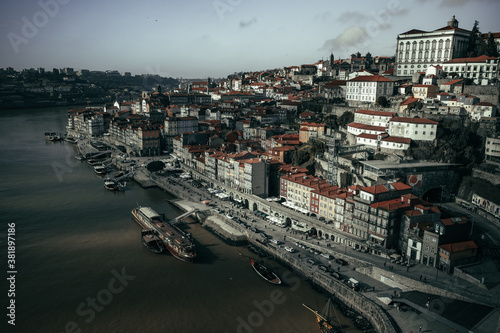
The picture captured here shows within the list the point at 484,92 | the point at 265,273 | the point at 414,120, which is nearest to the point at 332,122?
the point at 414,120

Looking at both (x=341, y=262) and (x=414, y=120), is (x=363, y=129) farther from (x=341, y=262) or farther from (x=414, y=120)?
(x=341, y=262)

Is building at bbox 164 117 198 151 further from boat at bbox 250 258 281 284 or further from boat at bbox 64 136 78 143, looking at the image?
boat at bbox 250 258 281 284

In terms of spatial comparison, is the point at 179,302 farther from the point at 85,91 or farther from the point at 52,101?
the point at 85,91

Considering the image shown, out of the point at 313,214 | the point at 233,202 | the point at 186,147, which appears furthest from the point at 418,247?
the point at 186,147

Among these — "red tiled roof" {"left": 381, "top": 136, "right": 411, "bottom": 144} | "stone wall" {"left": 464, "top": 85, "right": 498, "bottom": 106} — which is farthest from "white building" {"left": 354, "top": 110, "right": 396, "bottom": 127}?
"stone wall" {"left": 464, "top": 85, "right": 498, "bottom": 106}

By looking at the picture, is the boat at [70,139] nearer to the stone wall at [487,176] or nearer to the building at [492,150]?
the stone wall at [487,176]

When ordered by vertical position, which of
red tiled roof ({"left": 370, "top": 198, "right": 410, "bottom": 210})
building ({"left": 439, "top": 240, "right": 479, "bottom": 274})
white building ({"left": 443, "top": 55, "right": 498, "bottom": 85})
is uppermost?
white building ({"left": 443, "top": 55, "right": 498, "bottom": 85})
